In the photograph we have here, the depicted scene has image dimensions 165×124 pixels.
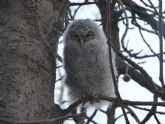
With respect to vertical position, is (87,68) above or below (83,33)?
below

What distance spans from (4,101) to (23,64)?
0.15 meters

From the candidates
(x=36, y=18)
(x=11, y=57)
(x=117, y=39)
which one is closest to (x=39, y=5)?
(x=36, y=18)

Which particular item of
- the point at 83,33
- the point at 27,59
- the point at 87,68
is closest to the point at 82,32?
the point at 83,33

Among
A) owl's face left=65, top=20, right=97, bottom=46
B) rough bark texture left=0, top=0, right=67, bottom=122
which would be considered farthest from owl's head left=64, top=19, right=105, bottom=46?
rough bark texture left=0, top=0, right=67, bottom=122

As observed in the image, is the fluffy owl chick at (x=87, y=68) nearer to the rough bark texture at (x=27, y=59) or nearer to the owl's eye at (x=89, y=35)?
the owl's eye at (x=89, y=35)

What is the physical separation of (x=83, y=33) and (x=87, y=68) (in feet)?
0.71

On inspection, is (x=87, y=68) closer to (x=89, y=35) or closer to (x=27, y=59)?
(x=89, y=35)

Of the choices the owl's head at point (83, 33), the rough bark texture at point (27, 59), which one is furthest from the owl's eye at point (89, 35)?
the rough bark texture at point (27, 59)

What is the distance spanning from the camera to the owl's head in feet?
6.35

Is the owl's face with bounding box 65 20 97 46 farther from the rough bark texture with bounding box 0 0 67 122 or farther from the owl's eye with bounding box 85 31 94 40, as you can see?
the rough bark texture with bounding box 0 0 67 122

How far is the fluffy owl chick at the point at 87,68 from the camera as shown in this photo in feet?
5.99

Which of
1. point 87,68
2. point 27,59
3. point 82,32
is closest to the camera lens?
point 27,59

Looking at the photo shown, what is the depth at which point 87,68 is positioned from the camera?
5.99 feet

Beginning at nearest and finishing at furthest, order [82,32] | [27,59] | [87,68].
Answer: [27,59] < [87,68] < [82,32]
